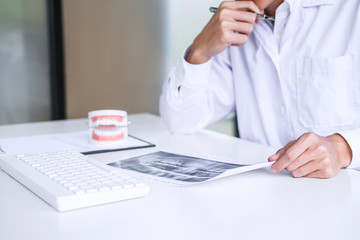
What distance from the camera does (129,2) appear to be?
8.85 ft

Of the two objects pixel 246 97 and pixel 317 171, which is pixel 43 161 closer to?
pixel 317 171

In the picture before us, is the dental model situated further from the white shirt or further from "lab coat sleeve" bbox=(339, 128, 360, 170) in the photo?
"lab coat sleeve" bbox=(339, 128, 360, 170)

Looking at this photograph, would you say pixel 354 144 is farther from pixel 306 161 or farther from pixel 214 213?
pixel 214 213

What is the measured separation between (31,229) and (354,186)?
1.90ft

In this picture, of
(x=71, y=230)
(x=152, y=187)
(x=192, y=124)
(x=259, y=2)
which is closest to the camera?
(x=71, y=230)

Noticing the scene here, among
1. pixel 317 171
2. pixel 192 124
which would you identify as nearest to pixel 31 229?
pixel 317 171

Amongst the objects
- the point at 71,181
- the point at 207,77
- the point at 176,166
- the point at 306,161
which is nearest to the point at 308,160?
the point at 306,161

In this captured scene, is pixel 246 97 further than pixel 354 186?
Yes

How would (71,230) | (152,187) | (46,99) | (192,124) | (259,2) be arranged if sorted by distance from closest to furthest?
(71,230), (152,187), (259,2), (192,124), (46,99)

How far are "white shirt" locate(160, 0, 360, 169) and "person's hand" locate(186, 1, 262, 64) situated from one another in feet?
0.31

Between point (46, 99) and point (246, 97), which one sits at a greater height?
point (246, 97)

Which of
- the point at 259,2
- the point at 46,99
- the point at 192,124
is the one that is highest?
the point at 259,2

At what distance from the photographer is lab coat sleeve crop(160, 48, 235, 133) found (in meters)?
1.37

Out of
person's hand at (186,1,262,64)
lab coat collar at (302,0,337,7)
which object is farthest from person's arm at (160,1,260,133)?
lab coat collar at (302,0,337,7)
